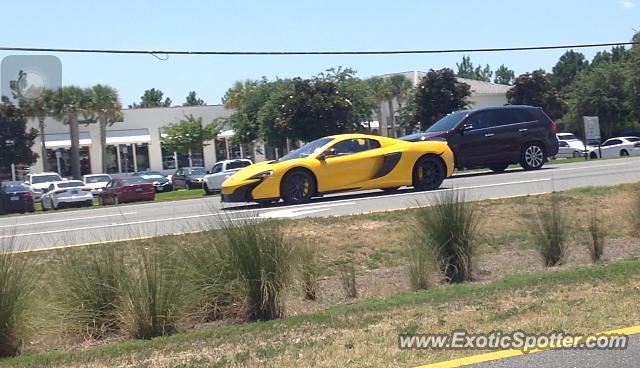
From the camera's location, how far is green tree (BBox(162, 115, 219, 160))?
60750 millimetres

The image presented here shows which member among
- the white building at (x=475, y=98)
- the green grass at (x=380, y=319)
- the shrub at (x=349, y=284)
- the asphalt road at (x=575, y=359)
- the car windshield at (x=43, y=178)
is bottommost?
the asphalt road at (x=575, y=359)

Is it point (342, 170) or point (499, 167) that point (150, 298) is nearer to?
point (342, 170)

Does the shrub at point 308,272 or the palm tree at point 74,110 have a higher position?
the palm tree at point 74,110

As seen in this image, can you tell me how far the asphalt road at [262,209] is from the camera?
45.9ft

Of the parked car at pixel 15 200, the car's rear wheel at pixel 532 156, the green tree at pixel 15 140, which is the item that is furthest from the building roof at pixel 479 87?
the car's rear wheel at pixel 532 156

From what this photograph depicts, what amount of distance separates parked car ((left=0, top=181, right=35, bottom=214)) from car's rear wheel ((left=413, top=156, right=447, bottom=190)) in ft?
56.2

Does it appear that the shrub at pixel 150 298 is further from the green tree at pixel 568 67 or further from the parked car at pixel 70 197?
the green tree at pixel 568 67

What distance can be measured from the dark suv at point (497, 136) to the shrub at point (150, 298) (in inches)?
503

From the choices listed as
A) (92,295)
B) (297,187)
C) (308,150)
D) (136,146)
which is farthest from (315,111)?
(92,295)

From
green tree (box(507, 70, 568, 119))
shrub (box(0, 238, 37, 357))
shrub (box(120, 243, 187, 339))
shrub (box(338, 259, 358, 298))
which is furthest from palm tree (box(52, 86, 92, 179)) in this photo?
shrub (box(120, 243, 187, 339))

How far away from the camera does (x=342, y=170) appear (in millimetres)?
16922

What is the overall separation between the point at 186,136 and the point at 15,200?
1231 inches

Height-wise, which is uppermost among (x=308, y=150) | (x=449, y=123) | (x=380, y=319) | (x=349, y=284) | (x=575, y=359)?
(x=449, y=123)

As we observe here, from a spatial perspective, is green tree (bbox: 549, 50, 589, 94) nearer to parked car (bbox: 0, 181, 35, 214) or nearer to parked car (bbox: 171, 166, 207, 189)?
parked car (bbox: 171, 166, 207, 189)
